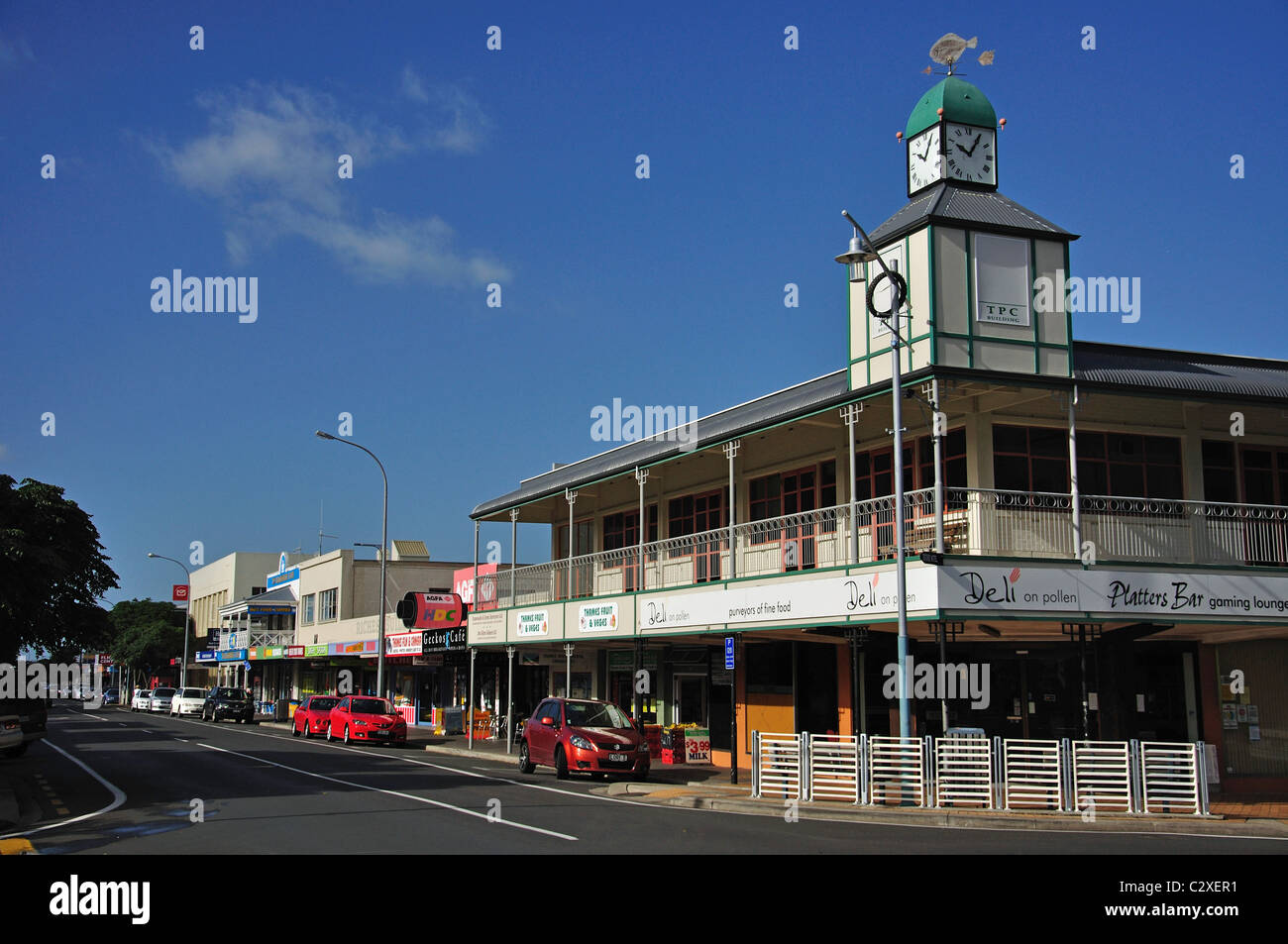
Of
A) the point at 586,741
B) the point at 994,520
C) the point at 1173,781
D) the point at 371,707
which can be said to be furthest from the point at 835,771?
the point at 371,707

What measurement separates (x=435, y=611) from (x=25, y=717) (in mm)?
14073

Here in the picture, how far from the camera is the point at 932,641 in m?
22.8

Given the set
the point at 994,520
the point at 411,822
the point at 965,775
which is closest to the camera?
the point at 411,822

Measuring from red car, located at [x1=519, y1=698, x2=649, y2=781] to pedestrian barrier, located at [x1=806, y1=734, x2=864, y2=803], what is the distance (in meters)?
4.74

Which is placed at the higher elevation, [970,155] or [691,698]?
[970,155]

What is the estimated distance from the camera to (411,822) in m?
14.6

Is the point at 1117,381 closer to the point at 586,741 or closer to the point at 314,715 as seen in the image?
the point at 586,741

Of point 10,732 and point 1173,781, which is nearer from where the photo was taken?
point 1173,781

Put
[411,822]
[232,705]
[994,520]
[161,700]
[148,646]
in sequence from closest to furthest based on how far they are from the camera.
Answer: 1. [411,822]
2. [994,520]
3. [232,705]
4. [161,700]
5. [148,646]

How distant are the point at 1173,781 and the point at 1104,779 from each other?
3.22 ft

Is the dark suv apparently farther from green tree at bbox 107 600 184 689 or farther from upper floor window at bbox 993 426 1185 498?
green tree at bbox 107 600 184 689

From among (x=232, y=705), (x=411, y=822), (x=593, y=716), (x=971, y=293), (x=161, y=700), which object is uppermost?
(x=971, y=293)
